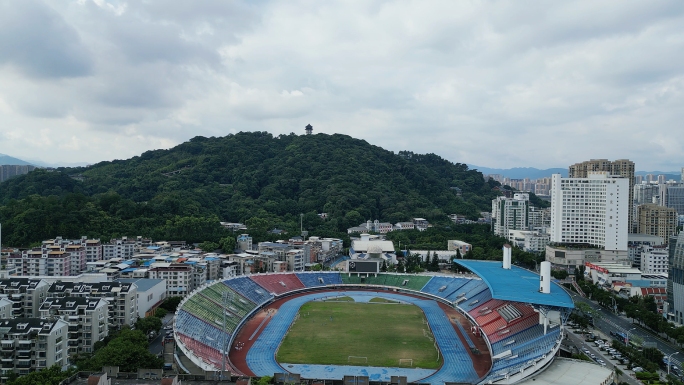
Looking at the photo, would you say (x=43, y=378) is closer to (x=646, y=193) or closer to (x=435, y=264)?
(x=435, y=264)

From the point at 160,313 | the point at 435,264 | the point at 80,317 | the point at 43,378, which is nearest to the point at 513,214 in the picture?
the point at 435,264

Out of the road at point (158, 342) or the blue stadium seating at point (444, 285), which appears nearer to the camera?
the road at point (158, 342)

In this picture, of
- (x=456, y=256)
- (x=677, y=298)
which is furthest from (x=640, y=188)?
(x=677, y=298)

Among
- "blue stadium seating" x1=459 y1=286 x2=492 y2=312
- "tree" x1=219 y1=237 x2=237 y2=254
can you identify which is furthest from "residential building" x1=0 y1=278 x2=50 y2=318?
"blue stadium seating" x1=459 y1=286 x2=492 y2=312

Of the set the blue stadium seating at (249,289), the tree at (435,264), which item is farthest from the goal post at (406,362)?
the tree at (435,264)

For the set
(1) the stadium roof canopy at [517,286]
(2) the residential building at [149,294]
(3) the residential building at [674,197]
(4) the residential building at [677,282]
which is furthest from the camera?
(3) the residential building at [674,197]

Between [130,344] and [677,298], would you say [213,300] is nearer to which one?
[130,344]

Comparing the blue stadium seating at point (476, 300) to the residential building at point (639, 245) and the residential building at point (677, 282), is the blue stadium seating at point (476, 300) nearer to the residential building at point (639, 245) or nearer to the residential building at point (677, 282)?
the residential building at point (677, 282)
